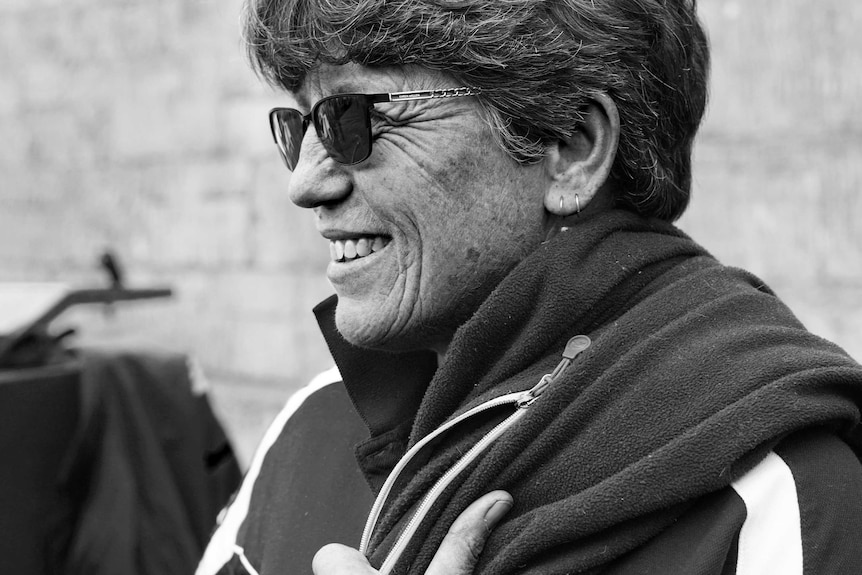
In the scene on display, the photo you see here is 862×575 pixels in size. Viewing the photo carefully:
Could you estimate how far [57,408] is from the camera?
8.58 feet

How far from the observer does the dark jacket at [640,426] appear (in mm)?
1171

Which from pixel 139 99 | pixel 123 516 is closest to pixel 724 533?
pixel 123 516

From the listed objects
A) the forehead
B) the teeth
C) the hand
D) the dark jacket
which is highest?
→ the forehead

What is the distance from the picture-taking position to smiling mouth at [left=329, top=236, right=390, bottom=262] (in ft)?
4.99

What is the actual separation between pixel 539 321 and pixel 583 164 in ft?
0.85

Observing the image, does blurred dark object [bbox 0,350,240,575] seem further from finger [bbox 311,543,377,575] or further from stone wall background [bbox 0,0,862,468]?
finger [bbox 311,543,377,575]

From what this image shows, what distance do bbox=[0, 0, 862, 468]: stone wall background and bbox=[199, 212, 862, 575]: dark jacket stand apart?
1641mm

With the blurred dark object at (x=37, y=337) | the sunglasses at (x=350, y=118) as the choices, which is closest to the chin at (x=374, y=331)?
the sunglasses at (x=350, y=118)

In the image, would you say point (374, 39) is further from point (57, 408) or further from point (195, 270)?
point (195, 270)

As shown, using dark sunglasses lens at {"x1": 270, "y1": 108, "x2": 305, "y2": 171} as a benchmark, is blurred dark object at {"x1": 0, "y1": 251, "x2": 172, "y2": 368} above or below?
below

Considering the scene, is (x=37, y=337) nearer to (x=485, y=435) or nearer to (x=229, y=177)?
(x=485, y=435)

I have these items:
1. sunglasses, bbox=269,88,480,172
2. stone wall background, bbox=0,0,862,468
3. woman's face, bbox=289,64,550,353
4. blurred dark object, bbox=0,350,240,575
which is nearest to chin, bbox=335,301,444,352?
woman's face, bbox=289,64,550,353

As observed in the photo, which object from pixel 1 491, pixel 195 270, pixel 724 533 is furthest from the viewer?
pixel 195 270

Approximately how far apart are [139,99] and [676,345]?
4.12 meters
